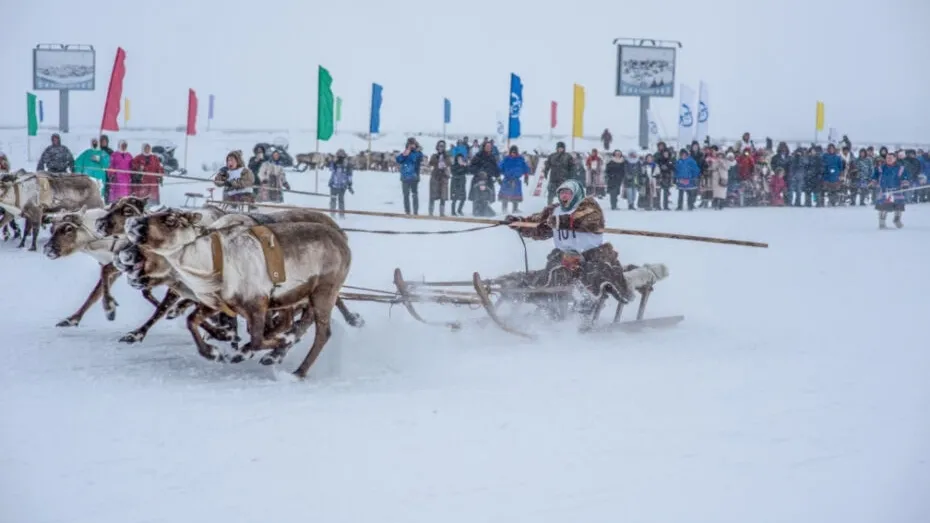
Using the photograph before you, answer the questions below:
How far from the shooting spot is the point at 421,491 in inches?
185

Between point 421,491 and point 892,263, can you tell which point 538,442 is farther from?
point 892,263

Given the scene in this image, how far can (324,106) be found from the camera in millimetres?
20812

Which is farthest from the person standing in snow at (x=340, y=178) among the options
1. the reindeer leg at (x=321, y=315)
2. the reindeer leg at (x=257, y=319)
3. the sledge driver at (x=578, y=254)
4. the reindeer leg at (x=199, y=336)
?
the reindeer leg at (x=257, y=319)

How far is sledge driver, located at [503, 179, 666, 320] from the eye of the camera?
8.91 meters

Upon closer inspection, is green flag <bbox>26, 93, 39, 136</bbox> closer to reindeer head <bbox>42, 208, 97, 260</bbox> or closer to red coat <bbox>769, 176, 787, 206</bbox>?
red coat <bbox>769, 176, 787, 206</bbox>

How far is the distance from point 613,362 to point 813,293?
451 cm

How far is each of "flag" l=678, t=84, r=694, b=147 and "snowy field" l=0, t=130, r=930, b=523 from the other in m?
18.7

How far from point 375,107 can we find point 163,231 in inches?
740

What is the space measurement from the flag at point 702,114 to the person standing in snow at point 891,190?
786cm

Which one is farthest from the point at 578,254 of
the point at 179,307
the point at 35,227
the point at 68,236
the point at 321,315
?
the point at 35,227

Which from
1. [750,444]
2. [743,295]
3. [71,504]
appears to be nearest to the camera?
[71,504]

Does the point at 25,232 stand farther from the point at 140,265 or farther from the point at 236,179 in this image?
the point at 140,265

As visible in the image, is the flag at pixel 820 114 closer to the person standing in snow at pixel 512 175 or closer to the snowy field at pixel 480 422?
the person standing in snow at pixel 512 175

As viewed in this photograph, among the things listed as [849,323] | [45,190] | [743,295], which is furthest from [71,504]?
[45,190]
